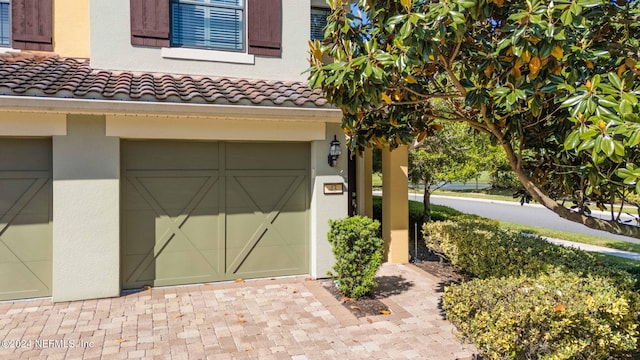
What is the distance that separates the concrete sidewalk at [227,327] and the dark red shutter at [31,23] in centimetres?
524

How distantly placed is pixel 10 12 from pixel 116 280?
6015mm

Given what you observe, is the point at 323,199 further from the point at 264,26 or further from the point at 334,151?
the point at 264,26

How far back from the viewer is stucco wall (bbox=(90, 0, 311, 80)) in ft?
25.7

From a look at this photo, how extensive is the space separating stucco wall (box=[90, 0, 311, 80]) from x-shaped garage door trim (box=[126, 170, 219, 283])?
2244 mm

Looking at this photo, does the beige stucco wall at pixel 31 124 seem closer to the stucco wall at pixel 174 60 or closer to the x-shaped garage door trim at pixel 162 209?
the x-shaped garage door trim at pixel 162 209

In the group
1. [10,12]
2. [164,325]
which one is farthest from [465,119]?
[10,12]

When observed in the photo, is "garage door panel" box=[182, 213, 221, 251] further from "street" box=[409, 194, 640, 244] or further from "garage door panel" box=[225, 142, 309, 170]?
"street" box=[409, 194, 640, 244]

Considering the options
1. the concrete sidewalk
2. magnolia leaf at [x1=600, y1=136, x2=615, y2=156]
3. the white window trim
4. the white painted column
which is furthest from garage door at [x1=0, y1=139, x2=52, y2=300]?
magnolia leaf at [x1=600, y1=136, x2=615, y2=156]

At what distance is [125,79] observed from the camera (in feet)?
24.3

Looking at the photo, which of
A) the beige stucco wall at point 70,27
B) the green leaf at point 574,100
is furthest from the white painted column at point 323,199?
the beige stucco wall at point 70,27

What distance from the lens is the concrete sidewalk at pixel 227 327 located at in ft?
17.0

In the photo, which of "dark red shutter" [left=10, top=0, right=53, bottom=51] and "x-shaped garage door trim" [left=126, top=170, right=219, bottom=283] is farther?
"dark red shutter" [left=10, top=0, right=53, bottom=51]

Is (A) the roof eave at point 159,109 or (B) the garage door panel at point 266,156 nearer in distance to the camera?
(A) the roof eave at point 159,109

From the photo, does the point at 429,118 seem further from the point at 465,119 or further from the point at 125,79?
the point at 125,79
